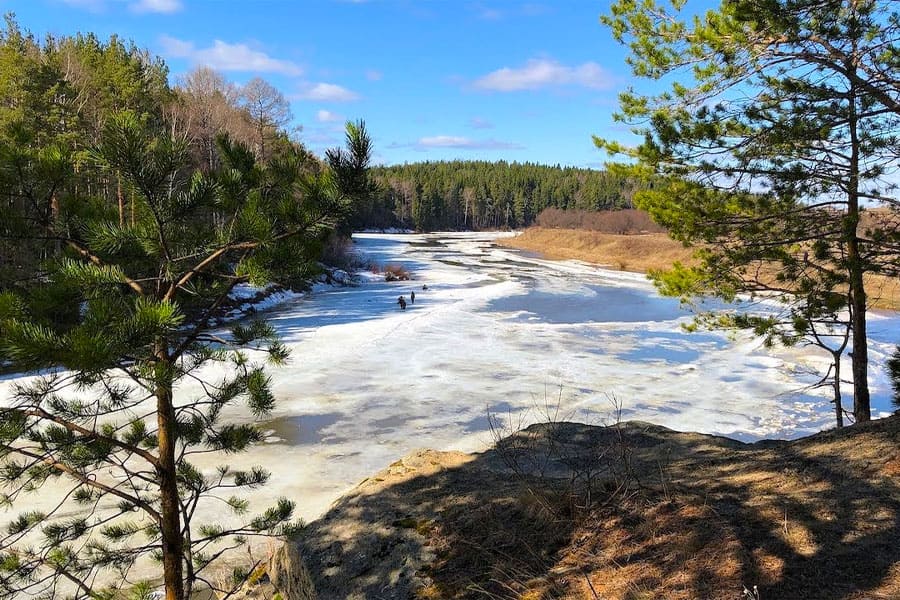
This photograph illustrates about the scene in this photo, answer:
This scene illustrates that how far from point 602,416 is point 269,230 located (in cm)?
990

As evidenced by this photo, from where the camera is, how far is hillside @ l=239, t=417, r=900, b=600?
2.77m

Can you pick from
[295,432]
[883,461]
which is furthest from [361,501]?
[295,432]

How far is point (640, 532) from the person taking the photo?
328cm

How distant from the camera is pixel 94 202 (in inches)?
166

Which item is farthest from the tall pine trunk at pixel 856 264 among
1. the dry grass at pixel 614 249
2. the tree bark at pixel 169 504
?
the dry grass at pixel 614 249

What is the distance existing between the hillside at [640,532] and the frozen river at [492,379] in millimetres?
3875

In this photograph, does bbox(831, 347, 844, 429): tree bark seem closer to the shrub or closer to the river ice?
the river ice

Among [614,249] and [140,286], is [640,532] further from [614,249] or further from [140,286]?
[614,249]

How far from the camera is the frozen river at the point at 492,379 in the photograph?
1057 centimetres

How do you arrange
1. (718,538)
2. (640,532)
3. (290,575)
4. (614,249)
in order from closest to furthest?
1. (718,538)
2. (640,532)
3. (290,575)
4. (614,249)

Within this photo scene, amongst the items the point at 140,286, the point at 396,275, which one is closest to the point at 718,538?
the point at 140,286

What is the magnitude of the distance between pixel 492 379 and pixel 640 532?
11369 mm

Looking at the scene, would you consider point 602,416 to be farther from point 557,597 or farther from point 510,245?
point 510,245

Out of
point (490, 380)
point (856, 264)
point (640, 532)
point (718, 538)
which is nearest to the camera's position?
point (718, 538)
